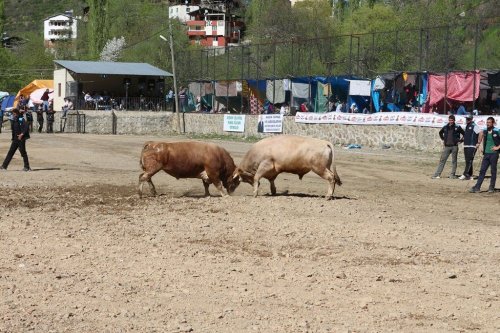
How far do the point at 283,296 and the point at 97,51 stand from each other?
3241 inches

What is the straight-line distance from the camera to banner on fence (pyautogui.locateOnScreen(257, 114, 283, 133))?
139ft

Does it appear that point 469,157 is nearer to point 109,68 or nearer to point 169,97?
point 169,97

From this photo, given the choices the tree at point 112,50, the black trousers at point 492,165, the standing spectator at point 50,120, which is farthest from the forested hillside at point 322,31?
the black trousers at point 492,165

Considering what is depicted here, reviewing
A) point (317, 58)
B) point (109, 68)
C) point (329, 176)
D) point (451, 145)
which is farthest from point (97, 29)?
point (329, 176)

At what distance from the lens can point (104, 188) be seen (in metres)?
18.2

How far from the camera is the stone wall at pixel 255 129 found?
33906 millimetres

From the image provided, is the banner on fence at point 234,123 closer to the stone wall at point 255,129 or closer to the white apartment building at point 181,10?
the stone wall at point 255,129

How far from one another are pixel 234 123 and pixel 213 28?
86234mm

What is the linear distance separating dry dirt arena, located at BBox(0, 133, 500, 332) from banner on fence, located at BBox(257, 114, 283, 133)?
2368 centimetres

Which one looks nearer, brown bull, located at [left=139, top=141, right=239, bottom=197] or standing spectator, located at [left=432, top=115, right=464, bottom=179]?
brown bull, located at [left=139, top=141, right=239, bottom=197]

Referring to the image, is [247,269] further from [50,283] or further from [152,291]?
[50,283]

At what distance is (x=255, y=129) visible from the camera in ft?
145

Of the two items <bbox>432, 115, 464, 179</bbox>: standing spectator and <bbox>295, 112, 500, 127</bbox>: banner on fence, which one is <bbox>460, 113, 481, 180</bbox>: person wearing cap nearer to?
<bbox>432, 115, 464, 179</bbox>: standing spectator

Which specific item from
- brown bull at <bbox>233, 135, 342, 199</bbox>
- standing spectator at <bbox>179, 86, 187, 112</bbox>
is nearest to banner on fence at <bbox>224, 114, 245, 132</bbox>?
standing spectator at <bbox>179, 86, 187, 112</bbox>
